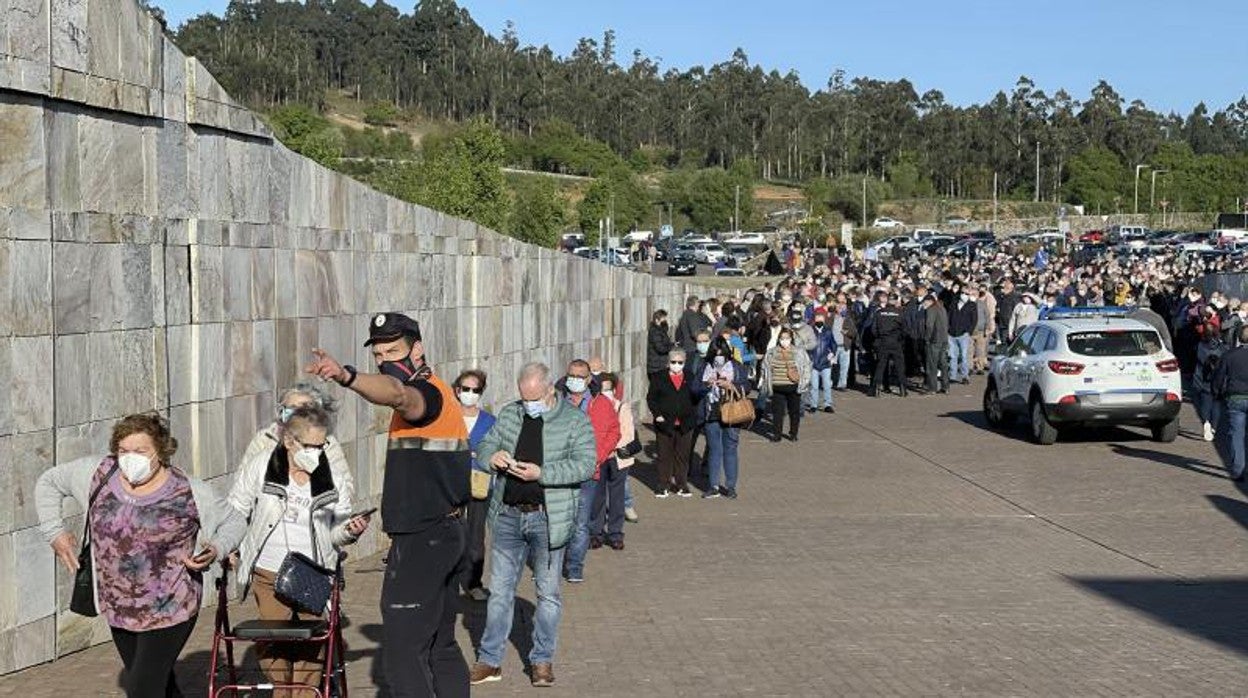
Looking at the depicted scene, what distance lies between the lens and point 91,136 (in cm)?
958

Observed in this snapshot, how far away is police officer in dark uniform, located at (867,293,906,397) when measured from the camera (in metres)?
28.6

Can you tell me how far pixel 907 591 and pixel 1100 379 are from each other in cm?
973

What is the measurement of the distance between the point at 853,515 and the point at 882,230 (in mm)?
92360

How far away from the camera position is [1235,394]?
17.6 m

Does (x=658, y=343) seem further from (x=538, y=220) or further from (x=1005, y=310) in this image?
(x=538, y=220)

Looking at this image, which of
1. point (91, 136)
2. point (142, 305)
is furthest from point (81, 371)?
point (91, 136)

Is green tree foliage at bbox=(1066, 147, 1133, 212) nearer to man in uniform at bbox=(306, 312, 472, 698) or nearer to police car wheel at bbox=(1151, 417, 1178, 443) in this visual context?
police car wheel at bbox=(1151, 417, 1178, 443)

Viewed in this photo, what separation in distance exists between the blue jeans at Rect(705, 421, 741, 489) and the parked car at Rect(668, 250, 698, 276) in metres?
48.9

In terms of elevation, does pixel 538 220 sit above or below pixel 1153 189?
below

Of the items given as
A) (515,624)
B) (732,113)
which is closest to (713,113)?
(732,113)

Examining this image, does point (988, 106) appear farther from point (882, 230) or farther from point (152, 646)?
point (152, 646)

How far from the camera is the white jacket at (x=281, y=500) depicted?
7.36 metres

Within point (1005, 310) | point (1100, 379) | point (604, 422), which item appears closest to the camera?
point (604, 422)

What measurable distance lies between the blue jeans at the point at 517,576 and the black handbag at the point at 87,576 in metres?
2.56
